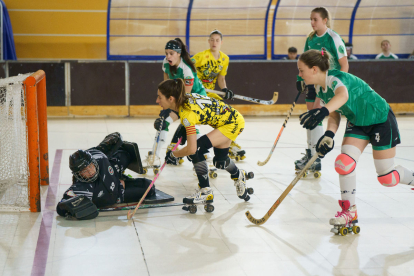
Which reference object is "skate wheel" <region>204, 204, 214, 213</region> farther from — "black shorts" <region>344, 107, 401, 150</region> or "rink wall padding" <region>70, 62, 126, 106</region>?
"rink wall padding" <region>70, 62, 126, 106</region>

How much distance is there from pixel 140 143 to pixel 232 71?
11.5 feet

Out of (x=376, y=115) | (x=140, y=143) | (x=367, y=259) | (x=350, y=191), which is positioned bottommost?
(x=140, y=143)

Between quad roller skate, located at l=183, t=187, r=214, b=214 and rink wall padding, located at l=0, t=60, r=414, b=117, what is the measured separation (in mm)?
5984

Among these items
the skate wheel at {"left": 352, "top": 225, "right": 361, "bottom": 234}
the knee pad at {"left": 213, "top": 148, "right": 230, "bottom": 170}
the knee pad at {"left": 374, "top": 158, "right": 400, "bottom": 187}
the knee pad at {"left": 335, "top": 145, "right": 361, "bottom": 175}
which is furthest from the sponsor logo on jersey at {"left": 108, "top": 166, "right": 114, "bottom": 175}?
the knee pad at {"left": 374, "top": 158, "right": 400, "bottom": 187}

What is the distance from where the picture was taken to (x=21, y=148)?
3.88m

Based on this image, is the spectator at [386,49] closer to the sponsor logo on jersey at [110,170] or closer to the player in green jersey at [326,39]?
the player in green jersey at [326,39]

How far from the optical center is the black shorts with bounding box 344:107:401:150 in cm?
318

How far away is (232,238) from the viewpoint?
10.4 feet

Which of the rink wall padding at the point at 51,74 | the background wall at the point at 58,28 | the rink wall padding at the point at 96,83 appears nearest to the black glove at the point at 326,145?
the rink wall padding at the point at 96,83

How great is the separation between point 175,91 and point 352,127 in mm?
1231

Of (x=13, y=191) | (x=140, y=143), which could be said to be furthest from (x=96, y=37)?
(x=13, y=191)

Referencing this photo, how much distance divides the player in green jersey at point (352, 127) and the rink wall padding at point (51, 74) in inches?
274

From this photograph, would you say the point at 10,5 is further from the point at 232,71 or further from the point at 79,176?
the point at 79,176

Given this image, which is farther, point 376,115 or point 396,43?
point 396,43
